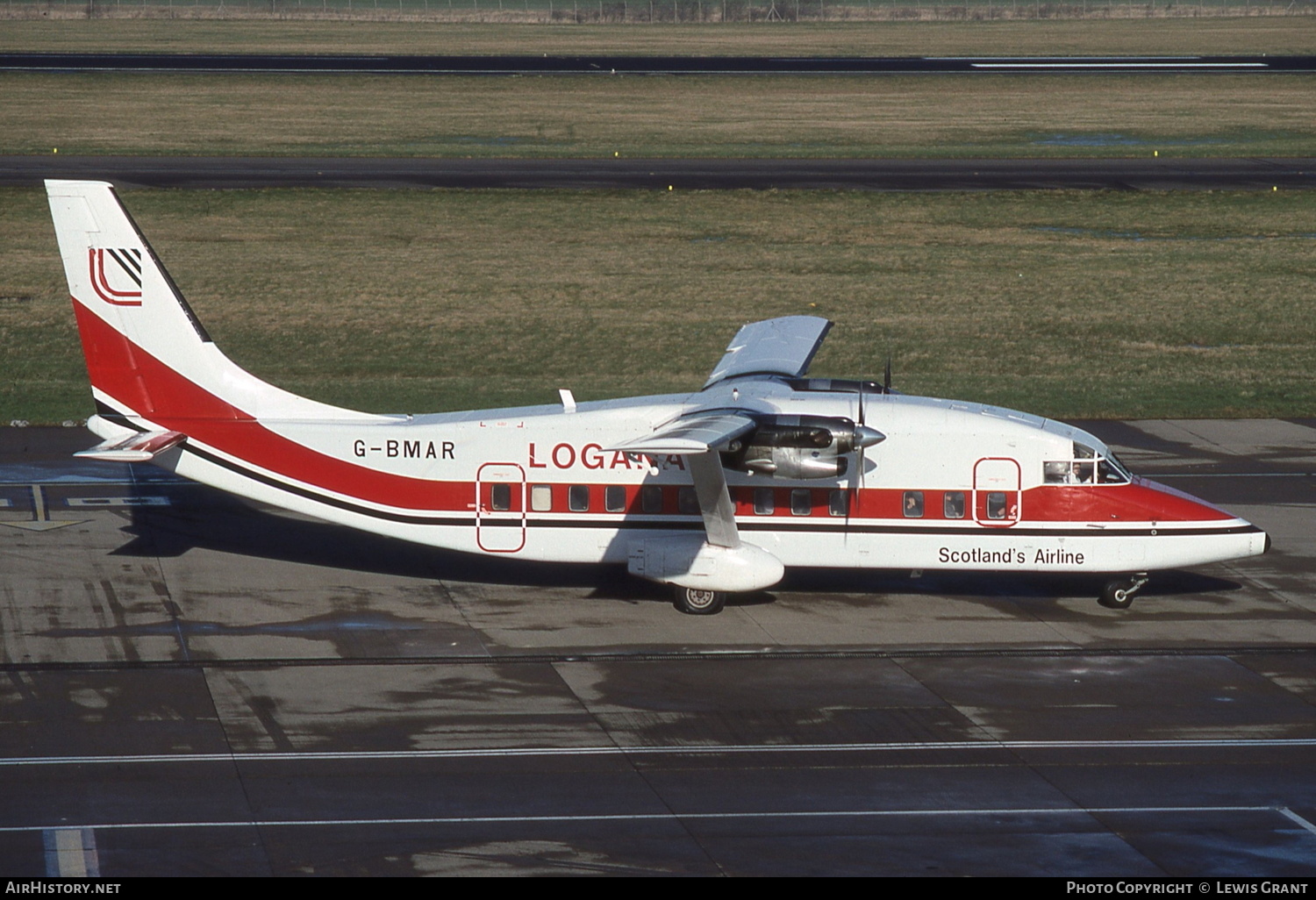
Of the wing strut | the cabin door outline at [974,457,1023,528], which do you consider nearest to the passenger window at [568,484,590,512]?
the wing strut

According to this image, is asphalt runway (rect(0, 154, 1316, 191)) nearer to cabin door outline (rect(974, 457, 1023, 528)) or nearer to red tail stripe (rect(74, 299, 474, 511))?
red tail stripe (rect(74, 299, 474, 511))

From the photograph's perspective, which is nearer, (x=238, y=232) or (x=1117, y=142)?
(x=238, y=232)

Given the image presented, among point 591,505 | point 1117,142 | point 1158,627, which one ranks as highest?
point 1117,142

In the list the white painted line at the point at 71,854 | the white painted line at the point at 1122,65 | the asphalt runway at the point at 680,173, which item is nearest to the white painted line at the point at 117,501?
the white painted line at the point at 71,854

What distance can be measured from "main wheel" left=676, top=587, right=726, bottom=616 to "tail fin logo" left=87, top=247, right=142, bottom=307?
10.7 meters

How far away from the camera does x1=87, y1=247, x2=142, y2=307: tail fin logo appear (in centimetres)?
2638

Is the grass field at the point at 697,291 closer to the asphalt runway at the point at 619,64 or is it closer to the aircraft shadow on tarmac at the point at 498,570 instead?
the aircraft shadow on tarmac at the point at 498,570

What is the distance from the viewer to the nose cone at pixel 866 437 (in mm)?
23719

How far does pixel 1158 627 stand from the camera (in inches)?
1015

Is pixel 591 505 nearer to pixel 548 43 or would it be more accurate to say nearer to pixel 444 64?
pixel 444 64

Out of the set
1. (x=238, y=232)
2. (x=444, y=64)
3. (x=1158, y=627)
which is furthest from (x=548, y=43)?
(x=1158, y=627)

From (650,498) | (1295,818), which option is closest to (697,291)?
(650,498)

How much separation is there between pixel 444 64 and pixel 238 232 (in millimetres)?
51515

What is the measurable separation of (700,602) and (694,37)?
370ft
